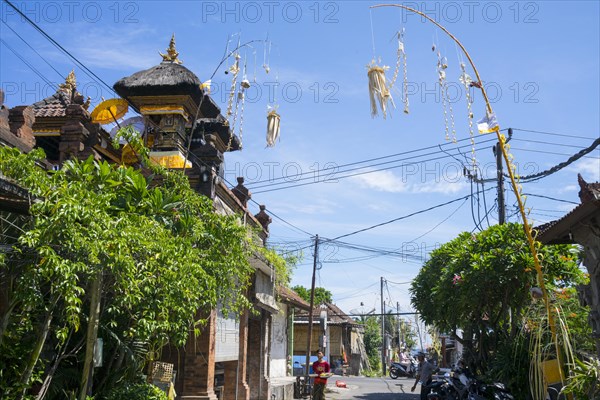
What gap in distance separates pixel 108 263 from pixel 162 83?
876 cm

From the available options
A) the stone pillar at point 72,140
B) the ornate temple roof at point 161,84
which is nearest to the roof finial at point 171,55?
the ornate temple roof at point 161,84

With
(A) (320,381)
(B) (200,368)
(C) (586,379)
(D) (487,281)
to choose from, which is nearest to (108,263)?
(C) (586,379)

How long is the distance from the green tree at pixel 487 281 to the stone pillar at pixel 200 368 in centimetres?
655

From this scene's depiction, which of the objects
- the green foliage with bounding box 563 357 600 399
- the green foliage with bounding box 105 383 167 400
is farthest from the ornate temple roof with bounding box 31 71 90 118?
the green foliage with bounding box 563 357 600 399

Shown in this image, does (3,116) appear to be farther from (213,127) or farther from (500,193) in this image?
(500,193)

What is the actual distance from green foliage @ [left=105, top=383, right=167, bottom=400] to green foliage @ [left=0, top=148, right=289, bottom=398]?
39cm

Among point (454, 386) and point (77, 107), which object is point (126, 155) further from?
point (454, 386)

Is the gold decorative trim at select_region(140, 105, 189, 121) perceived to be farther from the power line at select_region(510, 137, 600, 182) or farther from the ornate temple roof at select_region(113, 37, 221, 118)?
the power line at select_region(510, 137, 600, 182)

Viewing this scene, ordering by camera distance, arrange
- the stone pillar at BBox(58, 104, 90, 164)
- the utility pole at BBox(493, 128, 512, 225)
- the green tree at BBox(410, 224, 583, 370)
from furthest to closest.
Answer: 1. the utility pole at BBox(493, 128, 512, 225)
2. the green tree at BBox(410, 224, 583, 370)
3. the stone pillar at BBox(58, 104, 90, 164)

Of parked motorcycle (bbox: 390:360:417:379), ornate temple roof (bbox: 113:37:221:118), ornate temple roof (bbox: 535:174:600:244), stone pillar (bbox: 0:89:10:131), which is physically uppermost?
ornate temple roof (bbox: 113:37:221:118)

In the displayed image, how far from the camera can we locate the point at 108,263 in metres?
6.71

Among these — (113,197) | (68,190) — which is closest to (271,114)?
(113,197)

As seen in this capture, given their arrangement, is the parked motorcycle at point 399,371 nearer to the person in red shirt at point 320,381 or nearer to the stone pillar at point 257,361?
the stone pillar at point 257,361

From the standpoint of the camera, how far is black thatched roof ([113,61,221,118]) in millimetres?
14578
